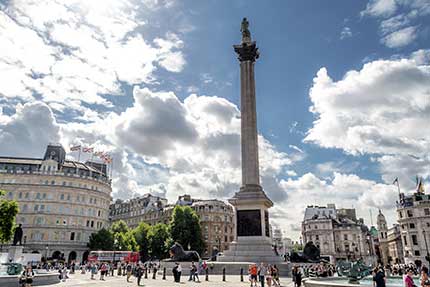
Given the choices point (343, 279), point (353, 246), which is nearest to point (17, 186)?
point (343, 279)

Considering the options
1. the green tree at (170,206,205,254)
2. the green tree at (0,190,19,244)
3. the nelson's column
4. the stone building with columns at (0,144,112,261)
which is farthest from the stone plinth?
the green tree at (170,206,205,254)

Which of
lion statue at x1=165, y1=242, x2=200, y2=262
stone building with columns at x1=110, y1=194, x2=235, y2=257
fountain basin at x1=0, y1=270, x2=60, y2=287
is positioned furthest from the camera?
stone building with columns at x1=110, y1=194, x2=235, y2=257

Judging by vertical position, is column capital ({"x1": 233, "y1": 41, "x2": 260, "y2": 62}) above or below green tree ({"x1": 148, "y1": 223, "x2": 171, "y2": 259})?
above

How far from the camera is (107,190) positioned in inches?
3474

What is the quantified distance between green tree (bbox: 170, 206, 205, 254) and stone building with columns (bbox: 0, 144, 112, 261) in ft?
69.3

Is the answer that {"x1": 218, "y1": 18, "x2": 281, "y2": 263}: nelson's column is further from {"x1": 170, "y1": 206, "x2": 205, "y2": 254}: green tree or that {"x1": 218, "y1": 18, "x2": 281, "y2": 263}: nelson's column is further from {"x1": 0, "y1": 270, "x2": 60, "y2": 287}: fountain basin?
{"x1": 170, "y1": 206, "x2": 205, "y2": 254}: green tree

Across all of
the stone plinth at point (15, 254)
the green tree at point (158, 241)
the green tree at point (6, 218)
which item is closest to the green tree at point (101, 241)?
the green tree at point (158, 241)

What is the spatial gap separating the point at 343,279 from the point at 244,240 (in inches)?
565

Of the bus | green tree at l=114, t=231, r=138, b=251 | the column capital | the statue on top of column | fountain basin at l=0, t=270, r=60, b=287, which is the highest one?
the statue on top of column

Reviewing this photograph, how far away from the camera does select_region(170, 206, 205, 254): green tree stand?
2904 inches

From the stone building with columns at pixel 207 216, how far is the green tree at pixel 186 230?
1142 cm

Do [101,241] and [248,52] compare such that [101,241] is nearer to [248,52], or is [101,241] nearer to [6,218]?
[6,218]

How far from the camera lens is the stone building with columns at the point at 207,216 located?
312ft

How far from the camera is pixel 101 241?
74.8m
